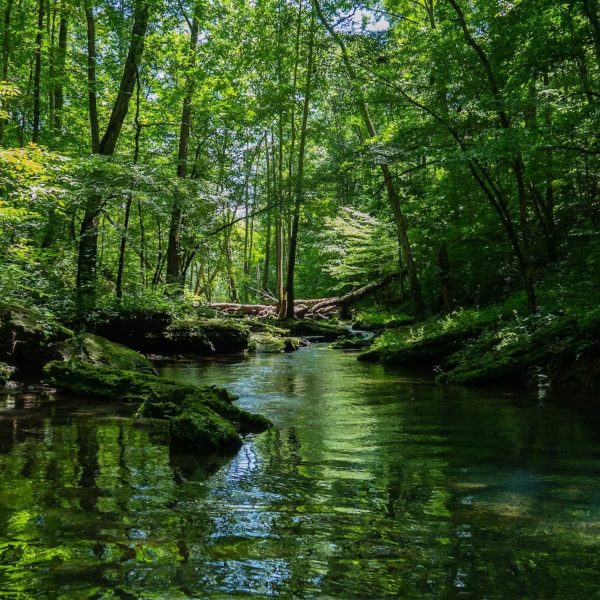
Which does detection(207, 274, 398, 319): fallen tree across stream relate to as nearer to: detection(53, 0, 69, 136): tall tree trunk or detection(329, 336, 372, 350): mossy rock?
detection(329, 336, 372, 350): mossy rock

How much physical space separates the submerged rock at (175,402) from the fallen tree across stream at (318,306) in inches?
648

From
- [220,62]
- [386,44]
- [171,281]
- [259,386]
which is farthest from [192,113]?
[259,386]

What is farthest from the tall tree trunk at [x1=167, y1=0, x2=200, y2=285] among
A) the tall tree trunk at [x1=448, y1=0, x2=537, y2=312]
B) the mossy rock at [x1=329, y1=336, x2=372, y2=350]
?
the tall tree trunk at [x1=448, y1=0, x2=537, y2=312]

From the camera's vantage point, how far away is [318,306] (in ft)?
86.2

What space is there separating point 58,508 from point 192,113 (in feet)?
56.4

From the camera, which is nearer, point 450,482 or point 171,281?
point 450,482

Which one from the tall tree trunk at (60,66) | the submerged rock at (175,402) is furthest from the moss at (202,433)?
the tall tree trunk at (60,66)

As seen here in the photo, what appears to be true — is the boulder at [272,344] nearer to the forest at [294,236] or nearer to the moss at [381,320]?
the forest at [294,236]

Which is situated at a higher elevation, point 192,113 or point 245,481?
point 192,113

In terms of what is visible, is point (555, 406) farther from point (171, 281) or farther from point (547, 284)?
point (171, 281)

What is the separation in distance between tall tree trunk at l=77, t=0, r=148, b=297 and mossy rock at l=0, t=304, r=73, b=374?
3740mm

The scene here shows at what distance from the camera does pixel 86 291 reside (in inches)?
531

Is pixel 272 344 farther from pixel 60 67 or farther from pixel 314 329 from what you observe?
pixel 60 67

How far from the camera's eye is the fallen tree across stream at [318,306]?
25.2 meters
